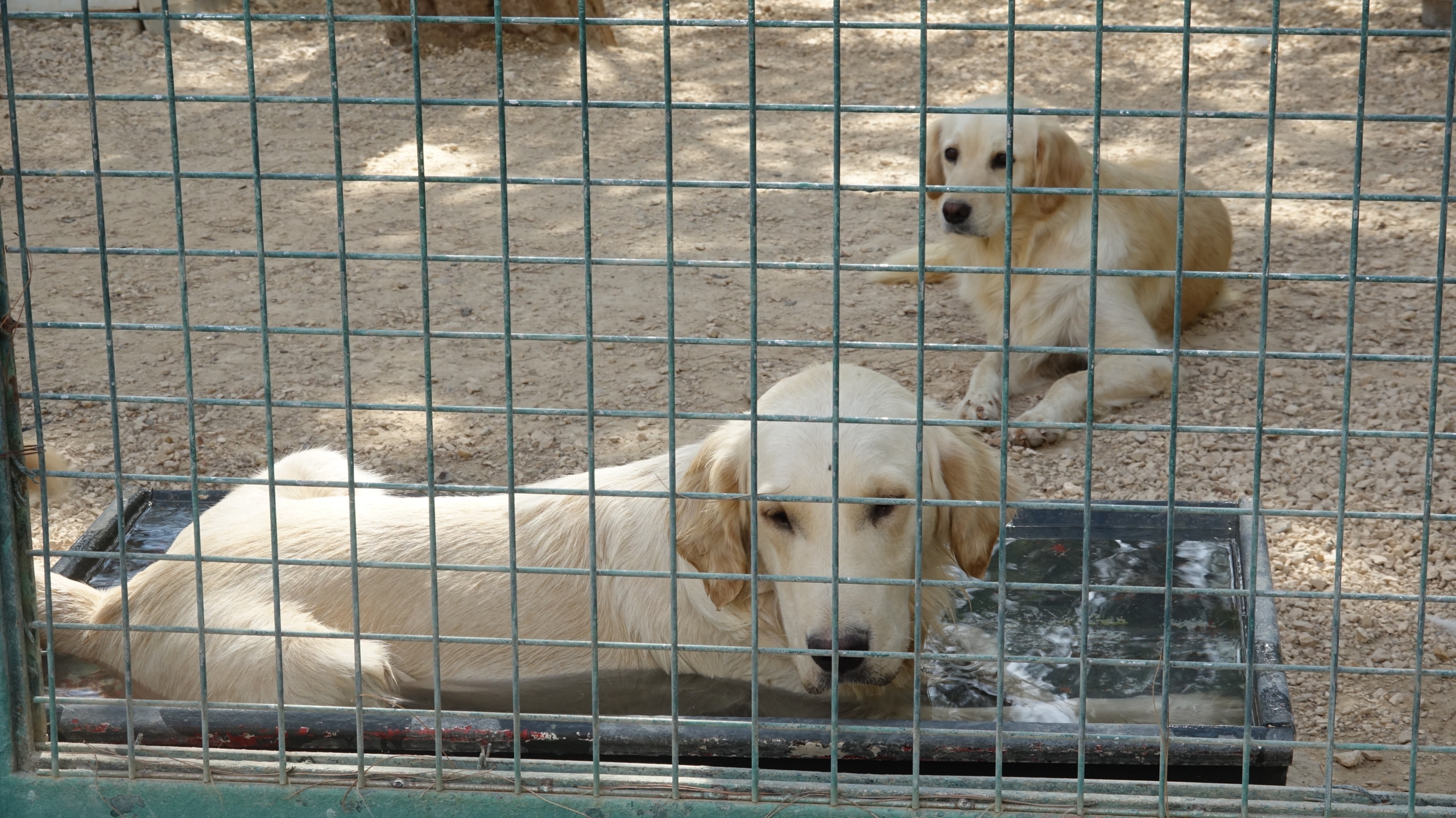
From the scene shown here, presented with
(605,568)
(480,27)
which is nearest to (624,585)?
(605,568)

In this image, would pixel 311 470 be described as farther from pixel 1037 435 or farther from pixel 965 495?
pixel 1037 435

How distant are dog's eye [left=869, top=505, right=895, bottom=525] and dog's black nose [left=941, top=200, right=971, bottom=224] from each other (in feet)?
10.6

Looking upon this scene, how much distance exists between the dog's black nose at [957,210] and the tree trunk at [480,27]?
5123 mm

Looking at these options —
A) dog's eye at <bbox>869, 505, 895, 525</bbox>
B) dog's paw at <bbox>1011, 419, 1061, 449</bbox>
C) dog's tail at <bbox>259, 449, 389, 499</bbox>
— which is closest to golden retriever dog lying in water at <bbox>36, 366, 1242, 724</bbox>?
dog's eye at <bbox>869, 505, 895, 525</bbox>

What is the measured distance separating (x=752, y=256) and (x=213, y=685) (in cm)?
185

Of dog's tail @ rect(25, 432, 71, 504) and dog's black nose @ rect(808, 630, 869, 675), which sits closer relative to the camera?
dog's tail @ rect(25, 432, 71, 504)

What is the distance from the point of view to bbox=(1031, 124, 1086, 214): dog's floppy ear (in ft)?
20.2

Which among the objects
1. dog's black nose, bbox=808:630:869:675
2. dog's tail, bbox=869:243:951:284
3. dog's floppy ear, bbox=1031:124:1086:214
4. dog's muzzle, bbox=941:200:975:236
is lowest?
dog's black nose, bbox=808:630:869:675

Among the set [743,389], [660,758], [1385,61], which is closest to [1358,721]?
[660,758]

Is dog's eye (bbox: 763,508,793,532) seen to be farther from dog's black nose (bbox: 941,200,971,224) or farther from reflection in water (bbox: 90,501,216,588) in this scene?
dog's black nose (bbox: 941,200,971,224)

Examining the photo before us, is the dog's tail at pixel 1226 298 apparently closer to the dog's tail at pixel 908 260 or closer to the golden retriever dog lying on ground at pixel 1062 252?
the golden retriever dog lying on ground at pixel 1062 252

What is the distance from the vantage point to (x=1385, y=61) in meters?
9.88

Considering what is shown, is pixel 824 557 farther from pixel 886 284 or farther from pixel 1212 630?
pixel 886 284

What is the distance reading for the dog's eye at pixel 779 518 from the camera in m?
3.18
